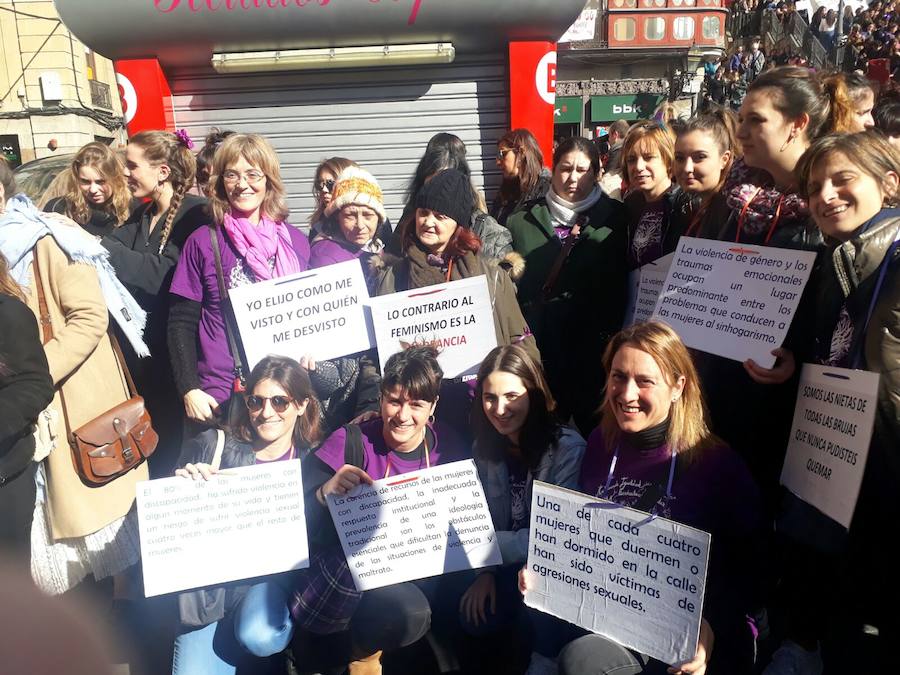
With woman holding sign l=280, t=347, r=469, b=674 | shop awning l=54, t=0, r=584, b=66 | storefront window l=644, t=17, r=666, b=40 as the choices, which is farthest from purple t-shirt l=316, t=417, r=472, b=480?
storefront window l=644, t=17, r=666, b=40

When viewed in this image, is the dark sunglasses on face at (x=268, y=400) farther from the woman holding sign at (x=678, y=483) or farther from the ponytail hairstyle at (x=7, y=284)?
the woman holding sign at (x=678, y=483)

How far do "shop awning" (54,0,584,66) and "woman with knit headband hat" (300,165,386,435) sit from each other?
242cm

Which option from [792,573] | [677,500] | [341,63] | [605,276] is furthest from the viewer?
[341,63]

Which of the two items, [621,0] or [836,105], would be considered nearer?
[836,105]

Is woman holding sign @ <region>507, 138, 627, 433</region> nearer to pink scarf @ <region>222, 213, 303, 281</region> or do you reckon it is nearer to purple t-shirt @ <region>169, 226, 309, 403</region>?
pink scarf @ <region>222, 213, 303, 281</region>

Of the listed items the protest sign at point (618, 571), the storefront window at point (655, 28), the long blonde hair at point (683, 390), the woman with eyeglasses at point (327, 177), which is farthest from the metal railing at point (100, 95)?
the protest sign at point (618, 571)

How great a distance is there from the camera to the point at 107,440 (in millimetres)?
2586

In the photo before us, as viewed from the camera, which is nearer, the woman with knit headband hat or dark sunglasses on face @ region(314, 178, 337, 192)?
the woman with knit headband hat

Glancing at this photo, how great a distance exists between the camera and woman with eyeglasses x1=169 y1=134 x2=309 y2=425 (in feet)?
9.04

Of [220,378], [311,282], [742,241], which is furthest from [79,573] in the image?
[742,241]

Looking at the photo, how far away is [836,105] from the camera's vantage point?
2.46 meters

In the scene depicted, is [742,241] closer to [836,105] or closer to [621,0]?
[836,105]

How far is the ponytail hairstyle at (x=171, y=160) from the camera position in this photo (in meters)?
3.19

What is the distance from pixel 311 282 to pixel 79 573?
55.8 inches
